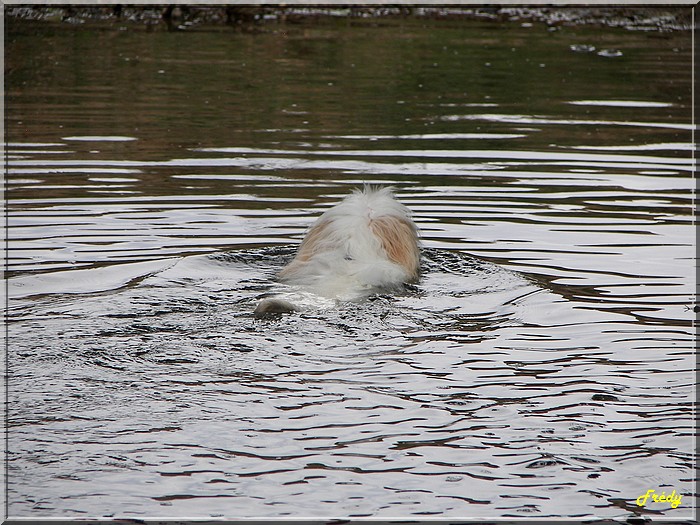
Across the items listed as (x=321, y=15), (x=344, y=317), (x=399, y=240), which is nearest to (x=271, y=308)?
(x=344, y=317)

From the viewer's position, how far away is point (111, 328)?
5.45 m

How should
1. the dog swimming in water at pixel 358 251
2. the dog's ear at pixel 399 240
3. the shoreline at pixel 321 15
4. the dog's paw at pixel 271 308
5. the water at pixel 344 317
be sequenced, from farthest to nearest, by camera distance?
1. the shoreline at pixel 321 15
2. the dog's ear at pixel 399 240
3. the dog swimming in water at pixel 358 251
4. the dog's paw at pixel 271 308
5. the water at pixel 344 317

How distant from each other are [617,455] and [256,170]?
271 inches

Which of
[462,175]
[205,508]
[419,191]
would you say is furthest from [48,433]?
[462,175]

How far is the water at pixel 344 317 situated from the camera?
3.91m

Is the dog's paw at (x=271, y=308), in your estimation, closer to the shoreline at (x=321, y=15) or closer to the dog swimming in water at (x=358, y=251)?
the dog swimming in water at (x=358, y=251)

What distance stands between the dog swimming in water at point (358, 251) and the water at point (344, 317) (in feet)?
0.55
